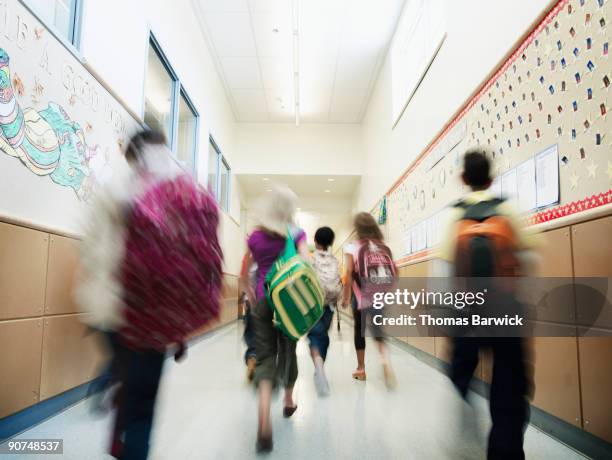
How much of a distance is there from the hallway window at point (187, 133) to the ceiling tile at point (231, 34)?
135 cm

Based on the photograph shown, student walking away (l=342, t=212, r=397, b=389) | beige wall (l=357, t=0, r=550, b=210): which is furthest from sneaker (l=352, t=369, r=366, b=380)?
beige wall (l=357, t=0, r=550, b=210)

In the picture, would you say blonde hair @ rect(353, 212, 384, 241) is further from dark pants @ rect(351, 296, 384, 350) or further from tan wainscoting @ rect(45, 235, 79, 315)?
tan wainscoting @ rect(45, 235, 79, 315)

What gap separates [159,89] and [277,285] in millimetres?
3683

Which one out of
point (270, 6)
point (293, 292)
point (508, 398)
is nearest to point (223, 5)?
point (270, 6)

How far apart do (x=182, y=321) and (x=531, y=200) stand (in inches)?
80.9

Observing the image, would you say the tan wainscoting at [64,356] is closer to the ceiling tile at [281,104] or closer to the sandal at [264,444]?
the sandal at [264,444]

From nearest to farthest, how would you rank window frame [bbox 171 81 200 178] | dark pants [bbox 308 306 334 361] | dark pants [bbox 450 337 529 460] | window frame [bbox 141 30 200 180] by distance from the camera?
dark pants [bbox 450 337 529 460]
dark pants [bbox 308 306 334 361]
window frame [bbox 141 30 200 180]
window frame [bbox 171 81 200 178]

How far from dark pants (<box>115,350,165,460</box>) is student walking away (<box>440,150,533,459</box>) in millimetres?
1067

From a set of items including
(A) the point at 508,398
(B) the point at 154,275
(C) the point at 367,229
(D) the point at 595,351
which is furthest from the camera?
(C) the point at 367,229

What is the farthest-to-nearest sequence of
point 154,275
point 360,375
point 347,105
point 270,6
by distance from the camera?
1. point 347,105
2. point 270,6
3. point 360,375
4. point 154,275

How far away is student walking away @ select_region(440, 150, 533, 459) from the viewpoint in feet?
4.61

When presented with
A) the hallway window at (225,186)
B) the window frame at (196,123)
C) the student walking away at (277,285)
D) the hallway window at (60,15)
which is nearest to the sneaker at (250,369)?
the student walking away at (277,285)

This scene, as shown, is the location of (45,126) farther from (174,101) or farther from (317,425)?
(174,101)

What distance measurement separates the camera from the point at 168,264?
119cm
